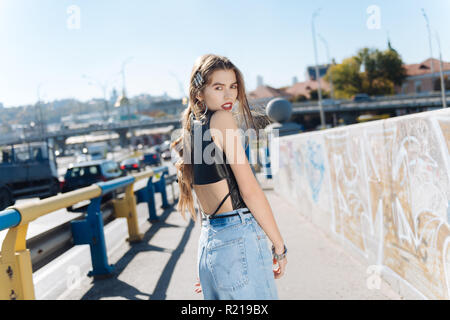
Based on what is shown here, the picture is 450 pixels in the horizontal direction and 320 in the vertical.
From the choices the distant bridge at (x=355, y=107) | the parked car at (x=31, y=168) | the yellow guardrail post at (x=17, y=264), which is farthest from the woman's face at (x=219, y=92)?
the distant bridge at (x=355, y=107)

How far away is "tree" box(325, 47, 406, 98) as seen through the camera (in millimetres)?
75375

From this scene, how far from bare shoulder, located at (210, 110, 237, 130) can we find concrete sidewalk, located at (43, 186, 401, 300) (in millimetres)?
2875

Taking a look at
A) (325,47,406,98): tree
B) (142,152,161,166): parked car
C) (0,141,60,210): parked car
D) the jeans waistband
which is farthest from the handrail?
(325,47,406,98): tree

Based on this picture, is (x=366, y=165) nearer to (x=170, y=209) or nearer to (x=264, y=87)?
(x=170, y=209)

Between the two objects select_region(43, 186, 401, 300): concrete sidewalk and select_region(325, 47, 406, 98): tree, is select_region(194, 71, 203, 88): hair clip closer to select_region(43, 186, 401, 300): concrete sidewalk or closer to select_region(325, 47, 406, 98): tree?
select_region(43, 186, 401, 300): concrete sidewalk

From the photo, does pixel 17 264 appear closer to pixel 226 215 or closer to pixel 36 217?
pixel 36 217

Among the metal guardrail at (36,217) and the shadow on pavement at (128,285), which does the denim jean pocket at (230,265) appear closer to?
the metal guardrail at (36,217)

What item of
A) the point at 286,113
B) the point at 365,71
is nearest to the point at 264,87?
the point at 365,71

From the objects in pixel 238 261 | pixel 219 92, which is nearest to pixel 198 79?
pixel 219 92

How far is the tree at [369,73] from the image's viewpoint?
75.4 meters

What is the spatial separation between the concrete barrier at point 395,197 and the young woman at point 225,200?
178 centimetres

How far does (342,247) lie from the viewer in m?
5.83
